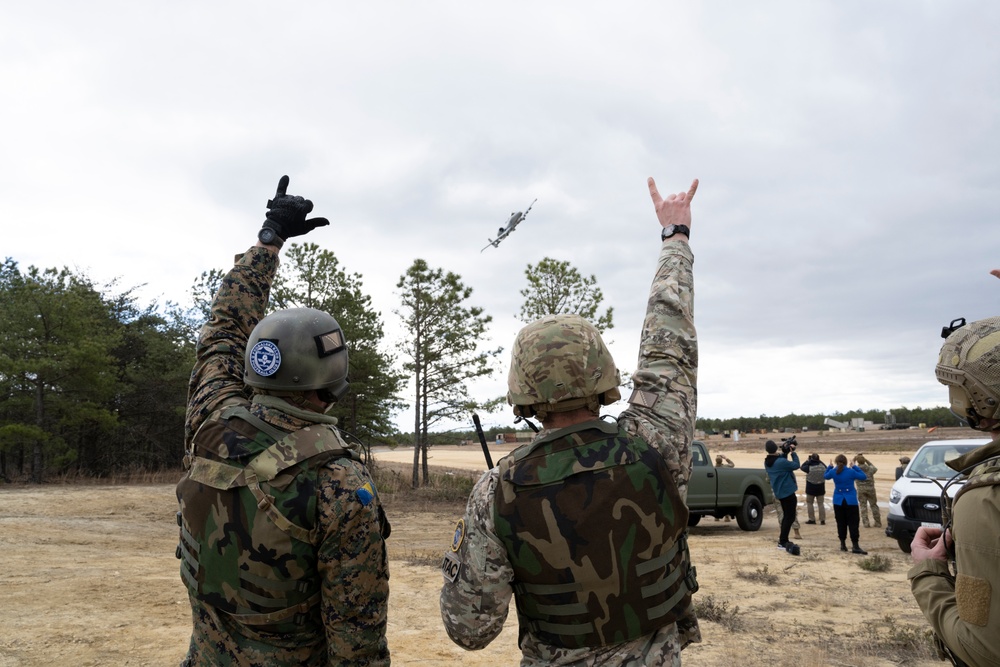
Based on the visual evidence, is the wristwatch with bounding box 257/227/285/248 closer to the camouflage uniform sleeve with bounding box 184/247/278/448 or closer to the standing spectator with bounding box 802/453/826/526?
the camouflage uniform sleeve with bounding box 184/247/278/448

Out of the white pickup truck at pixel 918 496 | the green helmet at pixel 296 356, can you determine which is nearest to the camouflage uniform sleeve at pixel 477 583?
the green helmet at pixel 296 356

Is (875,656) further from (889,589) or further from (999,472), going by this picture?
(999,472)

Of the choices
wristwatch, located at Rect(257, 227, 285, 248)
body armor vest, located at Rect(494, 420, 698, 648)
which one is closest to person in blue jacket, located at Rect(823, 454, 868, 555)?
body armor vest, located at Rect(494, 420, 698, 648)

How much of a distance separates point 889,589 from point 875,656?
360 centimetres

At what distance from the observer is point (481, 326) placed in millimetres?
25969

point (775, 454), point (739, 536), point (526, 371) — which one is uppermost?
point (526, 371)

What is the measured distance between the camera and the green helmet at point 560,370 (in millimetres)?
2242

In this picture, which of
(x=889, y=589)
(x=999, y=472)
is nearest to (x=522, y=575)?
(x=999, y=472)

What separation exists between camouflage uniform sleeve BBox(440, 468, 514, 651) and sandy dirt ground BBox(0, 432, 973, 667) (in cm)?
430

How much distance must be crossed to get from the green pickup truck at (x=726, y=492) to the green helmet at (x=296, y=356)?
44.0 feet

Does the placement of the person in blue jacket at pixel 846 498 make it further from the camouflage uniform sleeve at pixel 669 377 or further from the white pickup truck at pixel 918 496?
the camouflage uniform sleeve at pixel 669 377

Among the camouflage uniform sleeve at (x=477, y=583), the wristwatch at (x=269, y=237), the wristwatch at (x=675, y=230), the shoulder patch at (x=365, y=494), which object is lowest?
the camouflage uniform sleeve at (x=477, y=583)

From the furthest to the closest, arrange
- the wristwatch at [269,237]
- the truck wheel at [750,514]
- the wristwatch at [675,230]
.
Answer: the truck wheel at [750,514] → the wristwatch at [269,237] → the wristwatch at [675,230]

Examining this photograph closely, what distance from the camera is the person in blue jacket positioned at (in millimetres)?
11742
